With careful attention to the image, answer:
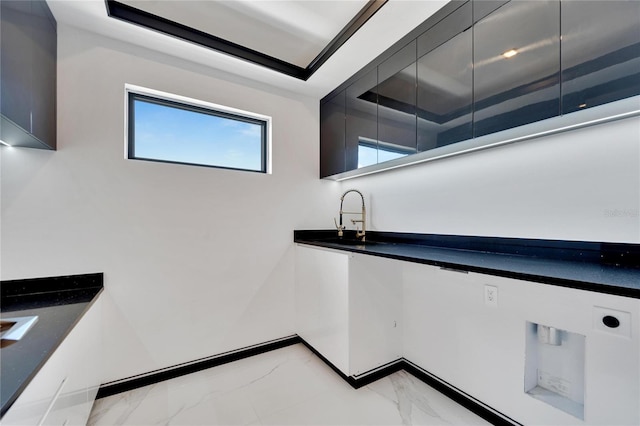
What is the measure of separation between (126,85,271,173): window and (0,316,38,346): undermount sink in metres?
1.18

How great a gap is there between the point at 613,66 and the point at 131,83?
8.65 feet

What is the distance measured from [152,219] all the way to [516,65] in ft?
7.84

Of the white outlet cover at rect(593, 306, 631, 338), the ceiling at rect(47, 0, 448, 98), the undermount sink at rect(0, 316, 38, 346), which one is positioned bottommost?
the undermount sink at rect(0, 316, 38, 346)

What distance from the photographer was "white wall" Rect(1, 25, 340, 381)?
1.53 metres

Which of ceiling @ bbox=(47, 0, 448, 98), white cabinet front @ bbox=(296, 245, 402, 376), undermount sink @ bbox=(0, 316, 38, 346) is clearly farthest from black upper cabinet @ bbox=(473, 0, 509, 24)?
undermount sink @ bbox=(0, 316, 38, 346)

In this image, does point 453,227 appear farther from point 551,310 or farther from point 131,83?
point 131,83

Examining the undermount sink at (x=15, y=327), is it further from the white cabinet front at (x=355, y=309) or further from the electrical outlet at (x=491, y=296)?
the electrical outlet at (x=491, y=296)

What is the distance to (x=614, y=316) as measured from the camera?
0.86m

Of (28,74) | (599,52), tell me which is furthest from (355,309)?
Result: (28,74)

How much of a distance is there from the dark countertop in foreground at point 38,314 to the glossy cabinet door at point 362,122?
1.97m

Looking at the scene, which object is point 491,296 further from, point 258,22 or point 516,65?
point 258,22

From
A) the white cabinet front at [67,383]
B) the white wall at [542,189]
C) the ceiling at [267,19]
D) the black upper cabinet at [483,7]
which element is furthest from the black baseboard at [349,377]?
the ceiling at [267,19]

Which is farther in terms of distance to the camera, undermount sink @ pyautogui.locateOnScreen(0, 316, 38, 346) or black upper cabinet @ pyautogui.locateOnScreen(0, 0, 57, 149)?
black upper cabinet @ pyautogui.locateOnScreen(0, 0, 57, 149)

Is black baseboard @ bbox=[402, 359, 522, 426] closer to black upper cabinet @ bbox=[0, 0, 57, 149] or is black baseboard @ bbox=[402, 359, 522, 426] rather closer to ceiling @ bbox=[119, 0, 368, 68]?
ceiling @ bbox=[119, 0, 368, 68]
